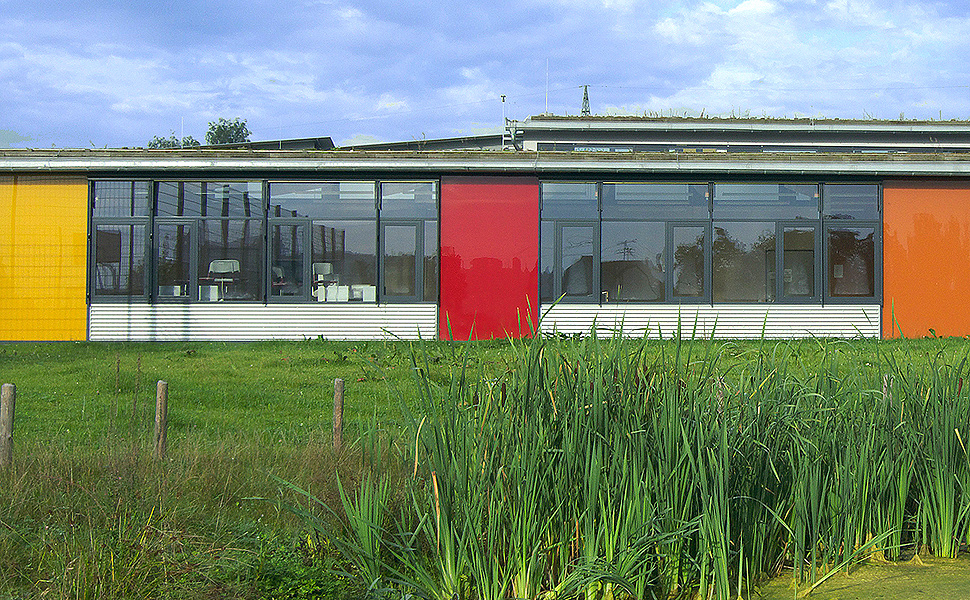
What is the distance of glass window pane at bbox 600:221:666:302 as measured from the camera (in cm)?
1419

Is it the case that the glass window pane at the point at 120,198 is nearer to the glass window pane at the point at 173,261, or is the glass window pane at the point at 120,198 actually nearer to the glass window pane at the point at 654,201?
the glass window pane at the point at 173,261

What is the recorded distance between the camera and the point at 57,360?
10750 mm

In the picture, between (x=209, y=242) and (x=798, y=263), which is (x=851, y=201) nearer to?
(x=798, y=263)

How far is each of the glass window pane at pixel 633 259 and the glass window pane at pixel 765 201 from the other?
45.4 inches

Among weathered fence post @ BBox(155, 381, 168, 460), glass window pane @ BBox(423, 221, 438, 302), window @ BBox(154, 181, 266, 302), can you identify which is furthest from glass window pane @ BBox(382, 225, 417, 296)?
weathered fence post @ BBox(155, 381, 168, 460)

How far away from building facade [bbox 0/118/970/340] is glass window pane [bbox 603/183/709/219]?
3cm

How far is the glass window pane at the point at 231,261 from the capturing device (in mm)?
14141

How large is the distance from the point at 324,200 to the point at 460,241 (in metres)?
2.41

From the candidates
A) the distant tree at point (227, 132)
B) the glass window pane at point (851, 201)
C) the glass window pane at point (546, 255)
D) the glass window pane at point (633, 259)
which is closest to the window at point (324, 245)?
the glass window pane at point (546, 255)

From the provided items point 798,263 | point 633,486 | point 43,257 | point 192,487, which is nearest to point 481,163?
point 798,263

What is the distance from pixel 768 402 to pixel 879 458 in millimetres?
635

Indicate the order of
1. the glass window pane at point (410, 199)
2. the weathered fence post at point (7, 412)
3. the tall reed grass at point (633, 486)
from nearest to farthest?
the tall reed grass at point (633, 486) < the weathered fence post at point (7, 412) < the glass window pane at point (410, 199)

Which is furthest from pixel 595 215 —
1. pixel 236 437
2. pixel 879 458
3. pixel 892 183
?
pixel 879 458

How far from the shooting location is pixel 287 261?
559 inches
